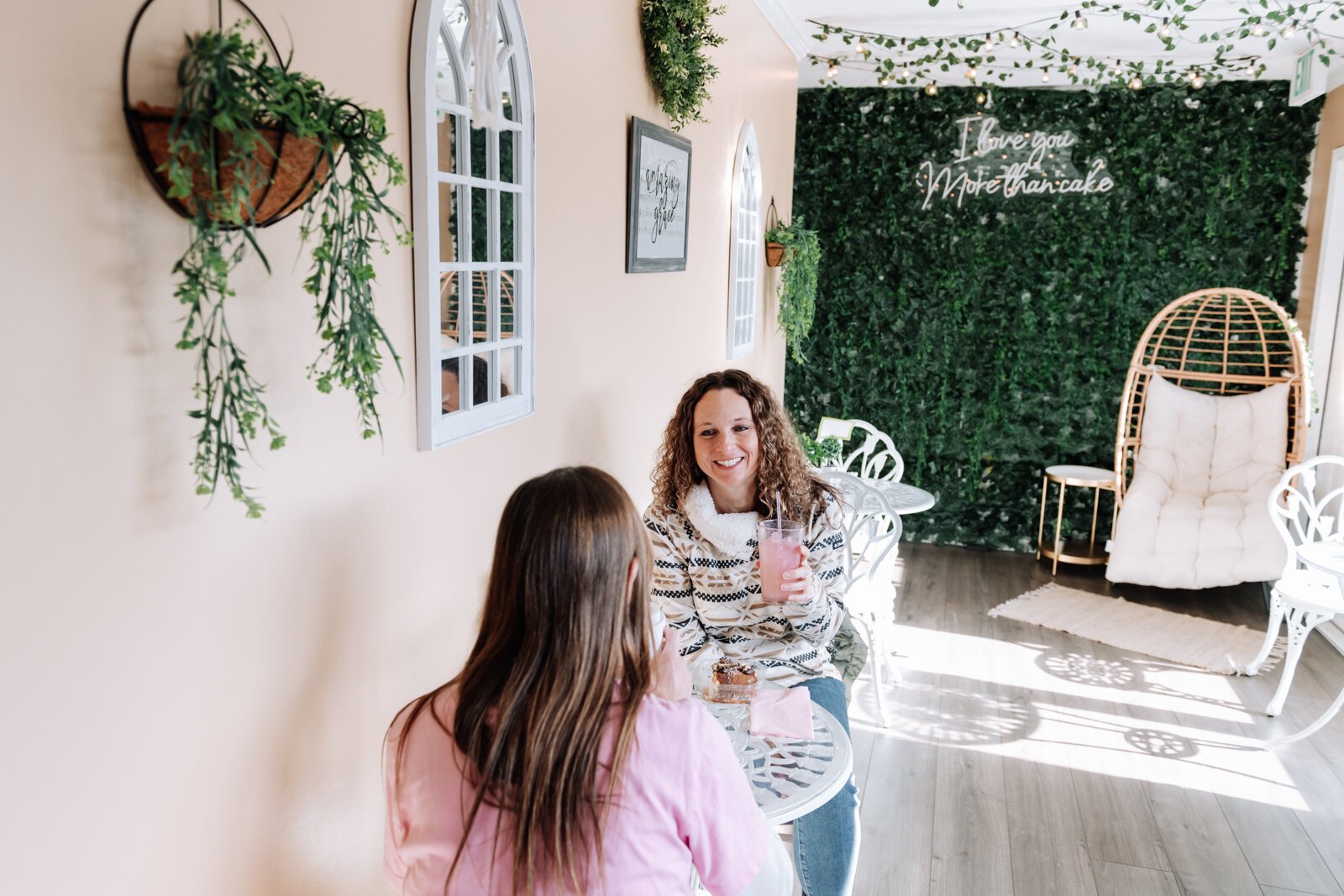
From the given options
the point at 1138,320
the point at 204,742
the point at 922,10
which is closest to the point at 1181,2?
the point at 922,10

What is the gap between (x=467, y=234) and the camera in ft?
5.80

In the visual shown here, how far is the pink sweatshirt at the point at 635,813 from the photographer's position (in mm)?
1159

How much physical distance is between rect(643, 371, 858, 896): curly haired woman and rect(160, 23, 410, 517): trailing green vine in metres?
1.12

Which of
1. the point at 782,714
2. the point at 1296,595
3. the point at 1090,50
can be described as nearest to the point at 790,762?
the point at 782,714

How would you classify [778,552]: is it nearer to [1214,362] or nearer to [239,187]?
[239,187]

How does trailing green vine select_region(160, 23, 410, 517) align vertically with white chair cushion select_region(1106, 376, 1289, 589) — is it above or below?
above

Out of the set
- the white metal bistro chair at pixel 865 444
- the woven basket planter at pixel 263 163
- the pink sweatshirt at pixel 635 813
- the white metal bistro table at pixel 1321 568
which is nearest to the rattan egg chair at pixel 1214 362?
the white metal bistro table at pixel 1321 568

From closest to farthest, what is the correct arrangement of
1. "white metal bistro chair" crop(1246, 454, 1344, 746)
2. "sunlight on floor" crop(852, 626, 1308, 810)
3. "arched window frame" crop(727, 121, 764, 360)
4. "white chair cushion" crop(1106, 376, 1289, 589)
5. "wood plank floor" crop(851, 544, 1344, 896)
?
"wood plank floor" crop(851, 544, 1344, 896)
"sunlight on floor" crop(852, 626, 1308, 810)
"white metal bistro chair" crop(1246, 454, 1344, 746)
"arched window frame" crop(727, 121, 764, 360)
"white chair cushion" crop(1106, 376, 1289, 589)

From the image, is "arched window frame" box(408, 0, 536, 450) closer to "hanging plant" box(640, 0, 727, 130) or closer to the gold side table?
"hanging plant" box(640, 0, 727, 130)

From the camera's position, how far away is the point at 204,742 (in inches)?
47.1

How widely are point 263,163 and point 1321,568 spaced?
3179 mm

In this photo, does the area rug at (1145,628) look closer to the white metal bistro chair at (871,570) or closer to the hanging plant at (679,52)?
the white metal bistro chair at (871,570)

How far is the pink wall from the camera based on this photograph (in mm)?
933

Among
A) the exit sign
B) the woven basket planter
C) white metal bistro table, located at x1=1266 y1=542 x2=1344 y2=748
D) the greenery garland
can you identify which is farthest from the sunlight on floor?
the woven basket planter
